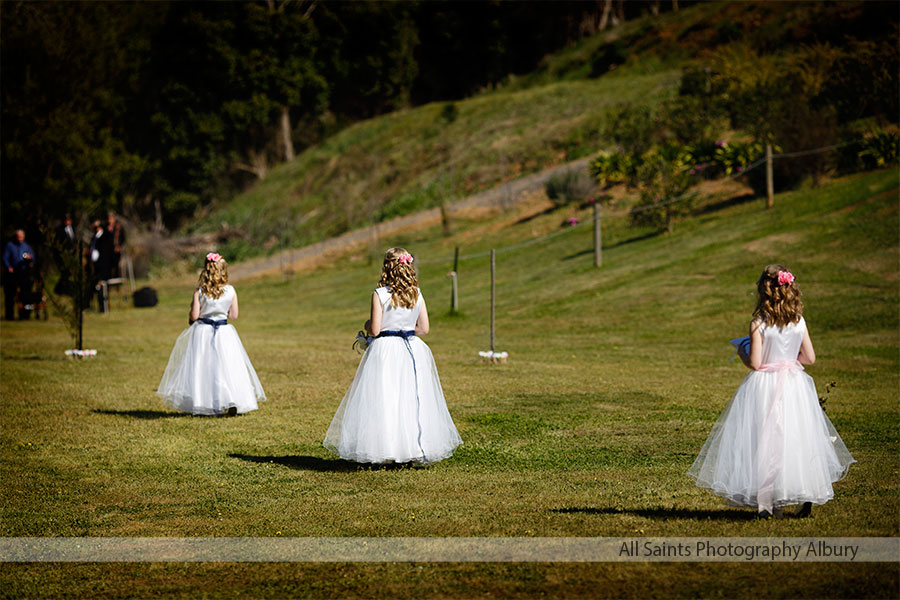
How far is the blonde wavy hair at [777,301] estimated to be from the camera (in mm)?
7051

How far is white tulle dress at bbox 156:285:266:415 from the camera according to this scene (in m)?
12.5

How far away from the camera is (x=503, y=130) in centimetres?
5625

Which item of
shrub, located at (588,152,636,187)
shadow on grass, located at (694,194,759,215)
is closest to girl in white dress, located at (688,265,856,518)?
shadow on grass, located at (694,194,759,215)

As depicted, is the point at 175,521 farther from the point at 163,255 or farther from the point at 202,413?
the point at 163,255

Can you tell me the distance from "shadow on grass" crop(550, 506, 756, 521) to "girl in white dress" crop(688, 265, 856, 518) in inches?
7.9

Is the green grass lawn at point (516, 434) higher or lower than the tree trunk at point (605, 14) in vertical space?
lower

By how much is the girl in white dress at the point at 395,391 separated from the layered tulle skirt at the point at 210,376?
3561mm

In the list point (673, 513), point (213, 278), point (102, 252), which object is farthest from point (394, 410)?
point (102, 252)

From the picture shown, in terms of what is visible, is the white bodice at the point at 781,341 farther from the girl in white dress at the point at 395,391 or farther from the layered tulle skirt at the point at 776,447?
the girl in white dress at the point at 395,391

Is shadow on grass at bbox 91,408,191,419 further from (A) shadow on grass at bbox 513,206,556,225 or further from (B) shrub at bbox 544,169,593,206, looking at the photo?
(B) shrub at bbox 544,169,593,206

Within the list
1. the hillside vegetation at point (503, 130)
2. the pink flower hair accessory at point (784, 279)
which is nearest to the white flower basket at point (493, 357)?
the pink flower hair accessory at point (784, 279)

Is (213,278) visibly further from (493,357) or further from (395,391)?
(493,357)

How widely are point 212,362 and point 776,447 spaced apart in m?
7.64

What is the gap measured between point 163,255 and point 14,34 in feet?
40.3
